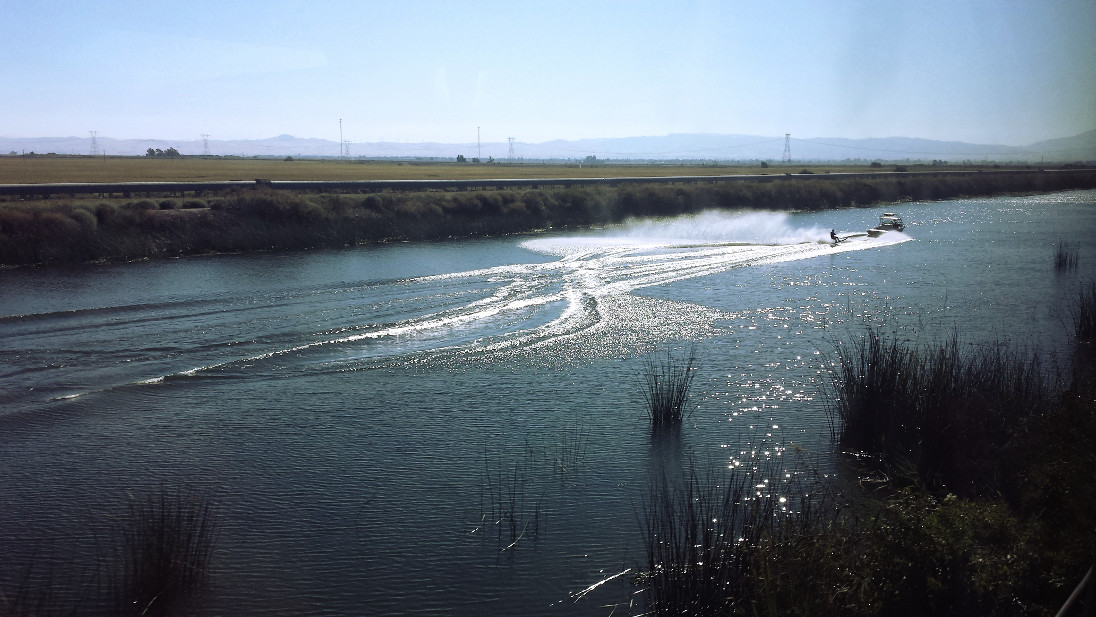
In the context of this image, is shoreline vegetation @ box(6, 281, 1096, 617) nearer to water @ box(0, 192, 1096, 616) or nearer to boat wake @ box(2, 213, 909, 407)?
water @ box(0, 192, 1096, 616)

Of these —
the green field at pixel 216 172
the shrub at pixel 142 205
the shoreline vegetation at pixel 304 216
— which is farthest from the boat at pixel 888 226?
the green field at pixel 216 172

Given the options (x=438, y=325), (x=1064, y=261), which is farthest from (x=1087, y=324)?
(x=438, y=325)

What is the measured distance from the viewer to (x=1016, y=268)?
37000mm

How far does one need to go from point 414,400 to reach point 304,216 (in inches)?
1249

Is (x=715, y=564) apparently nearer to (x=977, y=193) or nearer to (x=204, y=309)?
(x=204, y=309)

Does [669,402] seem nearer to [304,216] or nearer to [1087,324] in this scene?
[1087,324]

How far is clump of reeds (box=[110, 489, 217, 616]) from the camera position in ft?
32.2

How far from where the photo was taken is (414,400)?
18266mm

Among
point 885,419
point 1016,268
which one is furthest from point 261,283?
point 1016,268

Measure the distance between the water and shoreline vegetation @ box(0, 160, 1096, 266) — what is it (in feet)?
8.90

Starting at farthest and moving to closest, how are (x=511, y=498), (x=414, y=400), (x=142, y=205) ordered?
1. (x=142, y=205)
2. (x=414, y=400)
3. (x=511, y=498)

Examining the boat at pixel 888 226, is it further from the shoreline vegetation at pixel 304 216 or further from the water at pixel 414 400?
the shoreline vegetation at pixel 304 216

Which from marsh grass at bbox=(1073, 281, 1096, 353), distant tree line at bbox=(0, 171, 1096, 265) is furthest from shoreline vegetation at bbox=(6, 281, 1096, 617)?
distant tree line at bbox=(0, 171, 1096, 265)

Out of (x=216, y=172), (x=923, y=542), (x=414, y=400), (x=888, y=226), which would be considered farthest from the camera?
(x=216, y=172)
